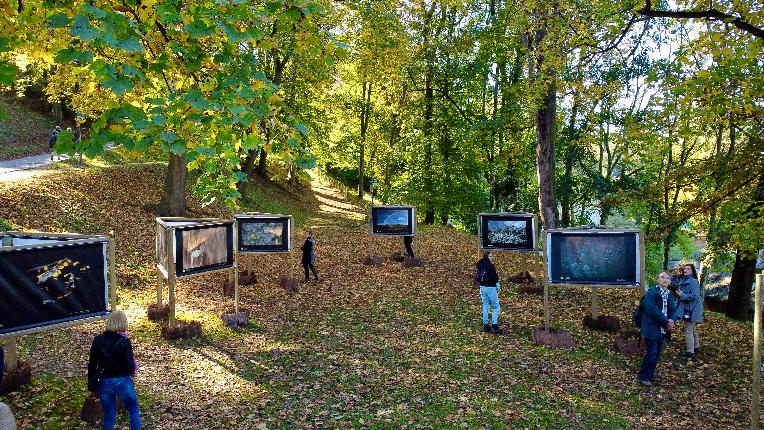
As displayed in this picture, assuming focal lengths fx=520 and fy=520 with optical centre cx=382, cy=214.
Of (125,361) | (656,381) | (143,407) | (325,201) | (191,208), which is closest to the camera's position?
(125,361)

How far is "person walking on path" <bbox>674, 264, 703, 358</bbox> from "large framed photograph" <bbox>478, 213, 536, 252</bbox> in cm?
521

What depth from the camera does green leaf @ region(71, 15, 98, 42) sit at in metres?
3.79

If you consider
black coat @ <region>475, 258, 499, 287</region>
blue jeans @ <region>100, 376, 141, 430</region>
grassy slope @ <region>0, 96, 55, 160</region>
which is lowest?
blue jeans @ <region>100, 376, 141, 430</region>

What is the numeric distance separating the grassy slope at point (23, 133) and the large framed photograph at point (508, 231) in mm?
25819

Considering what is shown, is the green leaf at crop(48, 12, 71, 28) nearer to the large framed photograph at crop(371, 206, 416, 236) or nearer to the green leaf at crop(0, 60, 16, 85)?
the green leaf at crop(0, 60, 16, 85)

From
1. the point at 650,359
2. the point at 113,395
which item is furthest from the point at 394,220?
the point at 113,395

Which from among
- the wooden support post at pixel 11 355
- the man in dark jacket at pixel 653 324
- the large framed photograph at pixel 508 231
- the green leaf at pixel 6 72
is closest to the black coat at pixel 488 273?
the man in dark jacket at pixel 653 324

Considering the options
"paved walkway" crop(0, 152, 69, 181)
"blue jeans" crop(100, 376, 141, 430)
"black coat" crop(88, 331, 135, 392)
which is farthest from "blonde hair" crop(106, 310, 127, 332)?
"paved walkway" crop(0, 152, 69, 181)

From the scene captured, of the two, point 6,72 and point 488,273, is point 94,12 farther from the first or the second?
point 488,273

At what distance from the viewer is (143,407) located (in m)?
8.30

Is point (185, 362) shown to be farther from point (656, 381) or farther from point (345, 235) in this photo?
point (345, 235)

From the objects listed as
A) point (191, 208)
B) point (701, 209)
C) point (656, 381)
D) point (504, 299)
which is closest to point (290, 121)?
point (656, 381)

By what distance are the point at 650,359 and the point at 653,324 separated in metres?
0.72

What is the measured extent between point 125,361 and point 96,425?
5.50ft
